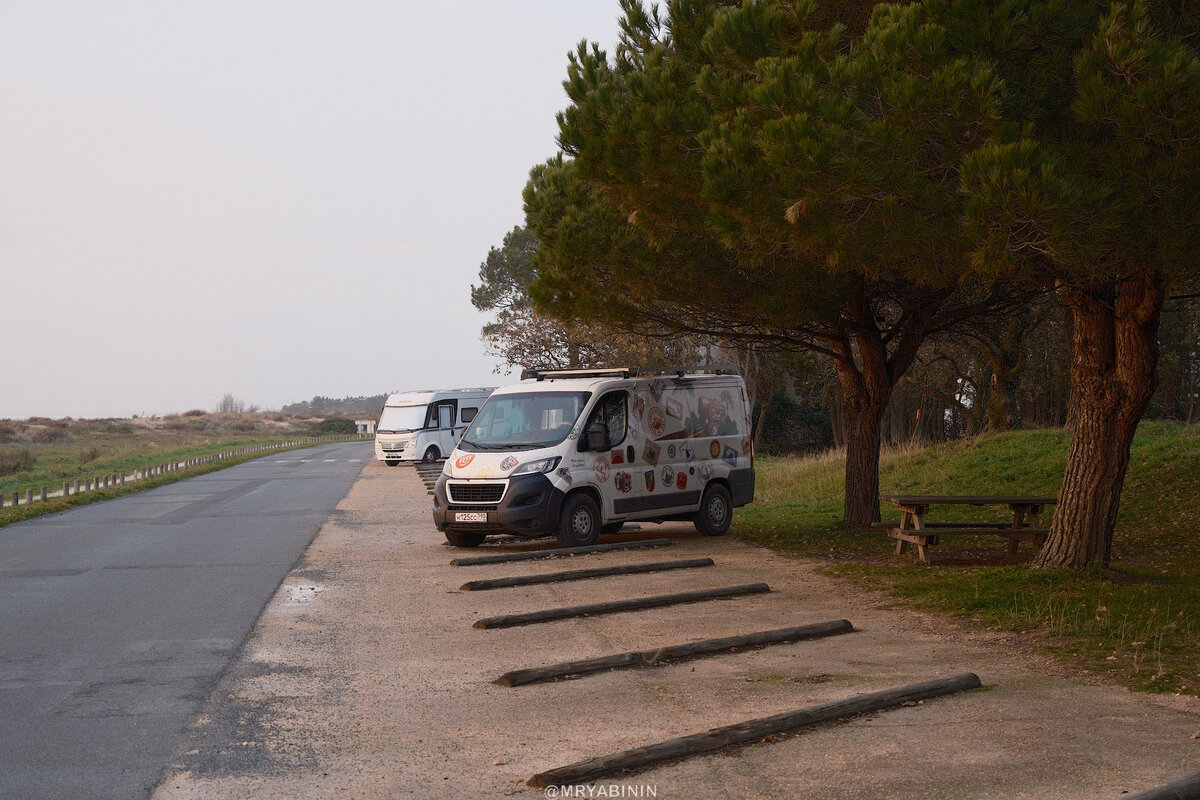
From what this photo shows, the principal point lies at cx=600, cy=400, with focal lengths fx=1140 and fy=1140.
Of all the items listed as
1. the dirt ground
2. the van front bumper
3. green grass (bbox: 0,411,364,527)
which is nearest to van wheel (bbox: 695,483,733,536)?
the van front bumper

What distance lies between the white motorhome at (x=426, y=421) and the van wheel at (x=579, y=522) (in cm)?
2562

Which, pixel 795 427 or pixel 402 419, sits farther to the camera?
pixel 795 427

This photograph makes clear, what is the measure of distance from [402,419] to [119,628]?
31632mm

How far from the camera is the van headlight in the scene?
14620mm

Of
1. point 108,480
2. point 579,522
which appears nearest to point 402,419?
point 108,480

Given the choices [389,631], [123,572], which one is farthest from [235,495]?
[389,631]

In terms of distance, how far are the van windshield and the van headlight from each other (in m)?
0.28

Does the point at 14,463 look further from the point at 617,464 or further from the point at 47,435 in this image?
the point at 47,435

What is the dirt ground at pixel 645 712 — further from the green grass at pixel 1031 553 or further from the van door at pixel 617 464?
the van door at pixel 617 464

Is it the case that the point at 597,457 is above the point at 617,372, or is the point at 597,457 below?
below

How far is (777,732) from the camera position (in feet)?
20.0

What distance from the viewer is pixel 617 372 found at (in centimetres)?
1609

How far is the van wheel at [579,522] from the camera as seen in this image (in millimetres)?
14812

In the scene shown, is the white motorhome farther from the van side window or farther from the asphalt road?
the van side window
